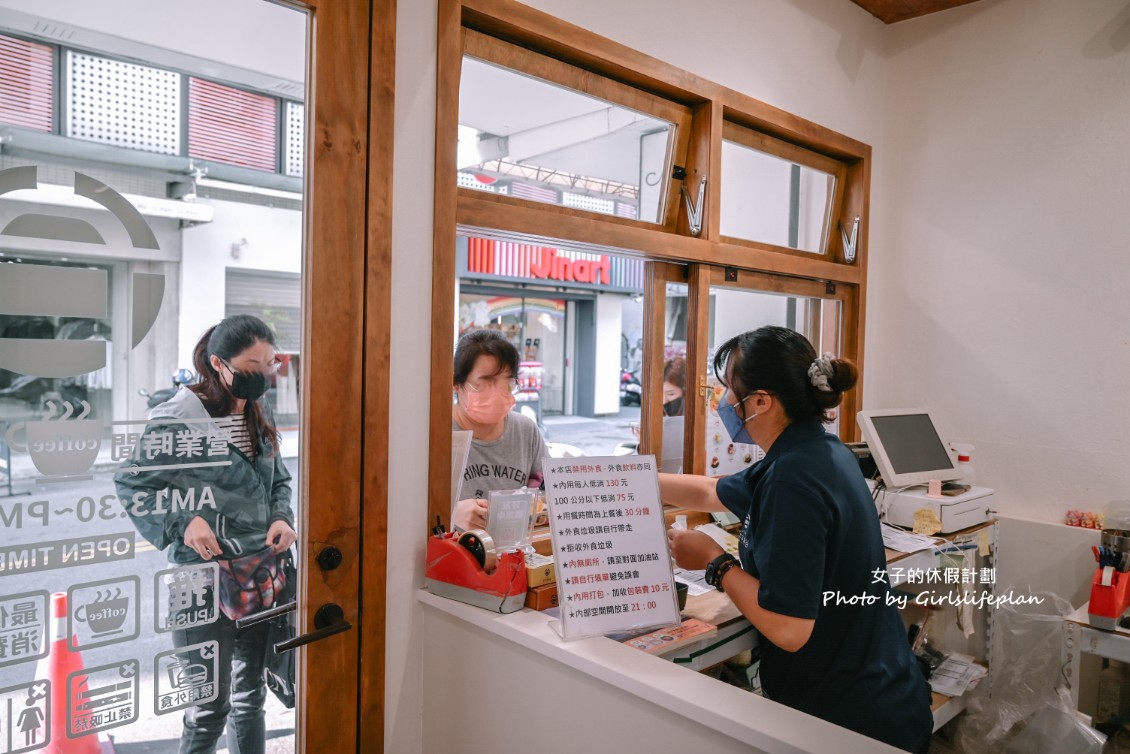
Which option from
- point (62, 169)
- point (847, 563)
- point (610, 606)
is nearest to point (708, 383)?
point (847, 563)

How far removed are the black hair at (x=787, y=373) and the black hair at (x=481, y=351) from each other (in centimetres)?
66

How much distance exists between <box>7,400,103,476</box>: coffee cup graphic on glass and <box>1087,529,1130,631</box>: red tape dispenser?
275cm

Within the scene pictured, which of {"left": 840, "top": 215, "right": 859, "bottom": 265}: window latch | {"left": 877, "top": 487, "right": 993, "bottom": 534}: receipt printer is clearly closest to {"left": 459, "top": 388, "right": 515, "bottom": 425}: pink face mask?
{"left": 877, "top": 487, "right": 993, "bottom": 534}: receipt printer

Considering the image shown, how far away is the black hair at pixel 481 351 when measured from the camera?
78.5 inches

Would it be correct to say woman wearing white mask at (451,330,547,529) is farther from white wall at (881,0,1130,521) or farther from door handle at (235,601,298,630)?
white wall at (881,0,1130,521)

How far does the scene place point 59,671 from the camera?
1295 millimetres

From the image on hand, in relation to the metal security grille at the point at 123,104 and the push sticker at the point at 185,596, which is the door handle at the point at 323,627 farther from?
the metal security grille at the point at 123,104

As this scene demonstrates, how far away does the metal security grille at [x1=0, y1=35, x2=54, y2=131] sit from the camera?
124cm

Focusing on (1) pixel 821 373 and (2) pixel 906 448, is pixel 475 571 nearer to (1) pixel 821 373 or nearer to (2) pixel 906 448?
(1) pixel 821 373

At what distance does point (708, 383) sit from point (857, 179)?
1.36 metres

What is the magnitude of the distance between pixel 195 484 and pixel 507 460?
35.1 inches

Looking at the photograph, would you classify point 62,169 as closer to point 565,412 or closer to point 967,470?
point 565,412

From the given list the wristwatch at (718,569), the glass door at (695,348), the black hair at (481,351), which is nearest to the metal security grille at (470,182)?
the black hair at (481,351)

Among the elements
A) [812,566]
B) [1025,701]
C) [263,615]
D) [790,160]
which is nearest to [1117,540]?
[1025,701]
